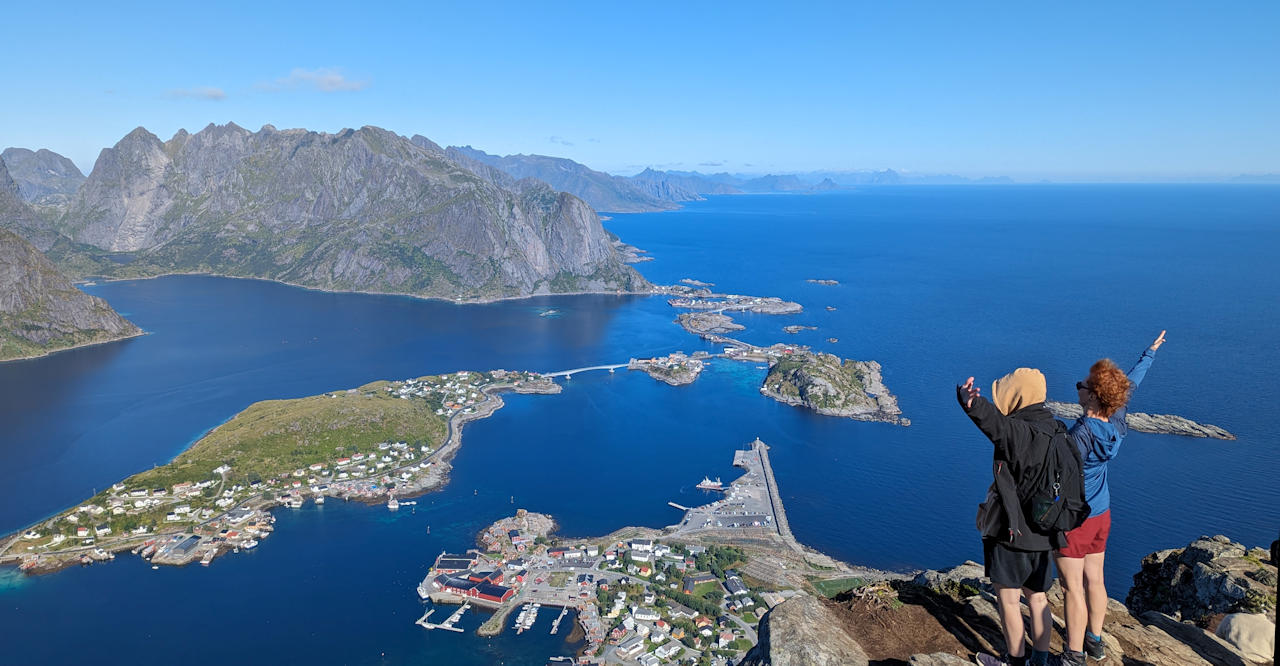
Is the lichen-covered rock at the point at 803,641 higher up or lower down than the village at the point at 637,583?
higher up

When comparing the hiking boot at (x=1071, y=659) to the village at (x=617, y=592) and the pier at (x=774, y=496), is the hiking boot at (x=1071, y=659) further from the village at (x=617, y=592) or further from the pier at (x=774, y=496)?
the pier at (x=774, y=496)

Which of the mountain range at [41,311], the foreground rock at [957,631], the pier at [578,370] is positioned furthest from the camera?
the mountain range at [41,311]

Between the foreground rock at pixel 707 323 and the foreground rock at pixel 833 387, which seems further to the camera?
the foreground rock at pixel 707 323

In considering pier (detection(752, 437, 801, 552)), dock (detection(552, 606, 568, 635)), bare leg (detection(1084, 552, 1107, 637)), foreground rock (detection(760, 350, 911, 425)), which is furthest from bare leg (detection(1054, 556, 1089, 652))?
foreground rock (detection(760, 350, 911, 425))

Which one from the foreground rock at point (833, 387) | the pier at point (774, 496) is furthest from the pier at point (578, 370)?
the pier at point (774, 496)

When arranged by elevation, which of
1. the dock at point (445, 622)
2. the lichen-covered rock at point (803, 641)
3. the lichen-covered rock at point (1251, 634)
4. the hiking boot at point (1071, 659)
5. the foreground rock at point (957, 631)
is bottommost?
the dock at point (445, 622)

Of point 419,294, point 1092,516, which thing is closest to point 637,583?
point 1092,516

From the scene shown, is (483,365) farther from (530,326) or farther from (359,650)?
(359,650)
